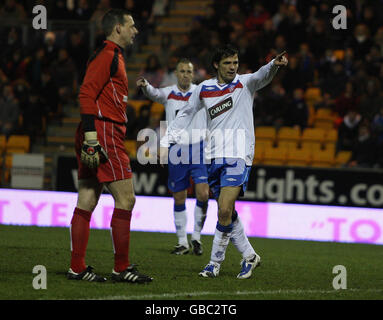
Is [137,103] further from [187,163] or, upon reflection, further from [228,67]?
[228,67]

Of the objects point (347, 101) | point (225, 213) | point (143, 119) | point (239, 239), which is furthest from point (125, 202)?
point (347, 101)

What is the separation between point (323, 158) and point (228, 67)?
8034 mm

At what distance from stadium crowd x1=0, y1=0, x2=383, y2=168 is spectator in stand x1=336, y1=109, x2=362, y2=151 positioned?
2cm

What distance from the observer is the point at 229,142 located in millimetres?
7906

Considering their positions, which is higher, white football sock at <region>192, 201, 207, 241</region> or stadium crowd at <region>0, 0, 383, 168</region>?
stadium crowd at <region>0, 0, 383, 168</region>

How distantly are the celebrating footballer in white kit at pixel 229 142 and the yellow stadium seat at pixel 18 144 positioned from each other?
1038 cm

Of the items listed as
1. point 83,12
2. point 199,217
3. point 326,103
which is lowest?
point 199,217

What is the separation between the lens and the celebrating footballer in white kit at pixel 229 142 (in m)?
7.86

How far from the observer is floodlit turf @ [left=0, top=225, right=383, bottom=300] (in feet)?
22.1

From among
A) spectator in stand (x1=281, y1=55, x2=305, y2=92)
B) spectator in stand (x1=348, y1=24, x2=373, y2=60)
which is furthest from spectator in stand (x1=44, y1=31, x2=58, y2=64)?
spectator in stand (x1=348, y1=24, x2=373, y2=60)

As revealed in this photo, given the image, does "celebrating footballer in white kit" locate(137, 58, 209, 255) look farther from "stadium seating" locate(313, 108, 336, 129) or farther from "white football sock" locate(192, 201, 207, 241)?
"stadium seating" locate(313, 108, 336, 129)

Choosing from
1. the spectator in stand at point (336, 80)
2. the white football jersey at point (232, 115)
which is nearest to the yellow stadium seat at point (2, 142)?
the spectator in stand at point (336, 80)

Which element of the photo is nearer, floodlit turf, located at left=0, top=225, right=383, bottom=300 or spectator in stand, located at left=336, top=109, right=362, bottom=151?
floodlit turf, located at left=0, top=225, right=383, bottom=300

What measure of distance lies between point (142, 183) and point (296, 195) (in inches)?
107
